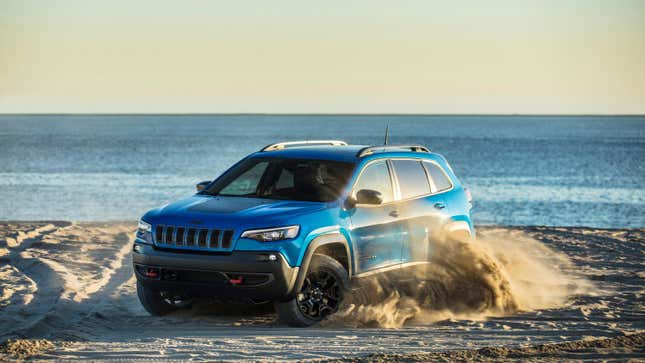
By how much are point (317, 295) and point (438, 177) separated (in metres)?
2.41

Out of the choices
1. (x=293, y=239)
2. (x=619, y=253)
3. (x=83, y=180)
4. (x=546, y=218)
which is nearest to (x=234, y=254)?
(x=293, y=239)

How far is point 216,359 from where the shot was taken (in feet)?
26.2

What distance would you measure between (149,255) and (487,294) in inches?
147

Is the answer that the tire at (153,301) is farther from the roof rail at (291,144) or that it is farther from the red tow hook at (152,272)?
the roof rail at (291,144)

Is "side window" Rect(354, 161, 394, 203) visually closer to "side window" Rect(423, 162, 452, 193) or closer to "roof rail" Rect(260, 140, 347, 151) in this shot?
"side window" Rect(423, 162, 452, 193)

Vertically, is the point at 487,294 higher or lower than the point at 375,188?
lower

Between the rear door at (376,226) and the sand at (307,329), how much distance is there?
586 mm

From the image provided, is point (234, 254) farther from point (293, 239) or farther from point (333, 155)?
point (333, 155)

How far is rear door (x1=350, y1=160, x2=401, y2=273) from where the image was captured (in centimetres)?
999

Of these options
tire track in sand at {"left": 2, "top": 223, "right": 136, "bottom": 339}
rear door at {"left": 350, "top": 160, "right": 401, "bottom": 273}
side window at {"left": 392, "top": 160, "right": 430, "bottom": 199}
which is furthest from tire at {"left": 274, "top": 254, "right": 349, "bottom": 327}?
tire track in sand at {"left": 2, "top": 223, "right": 136, "bottom": 339}

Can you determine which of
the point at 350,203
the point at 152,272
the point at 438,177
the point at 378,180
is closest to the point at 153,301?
the point at 152,272

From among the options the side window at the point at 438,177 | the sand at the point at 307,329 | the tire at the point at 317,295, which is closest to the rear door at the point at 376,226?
the tire at the point at 317,295

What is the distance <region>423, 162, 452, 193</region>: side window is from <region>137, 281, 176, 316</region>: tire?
3115mm

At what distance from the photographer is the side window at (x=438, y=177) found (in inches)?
443
